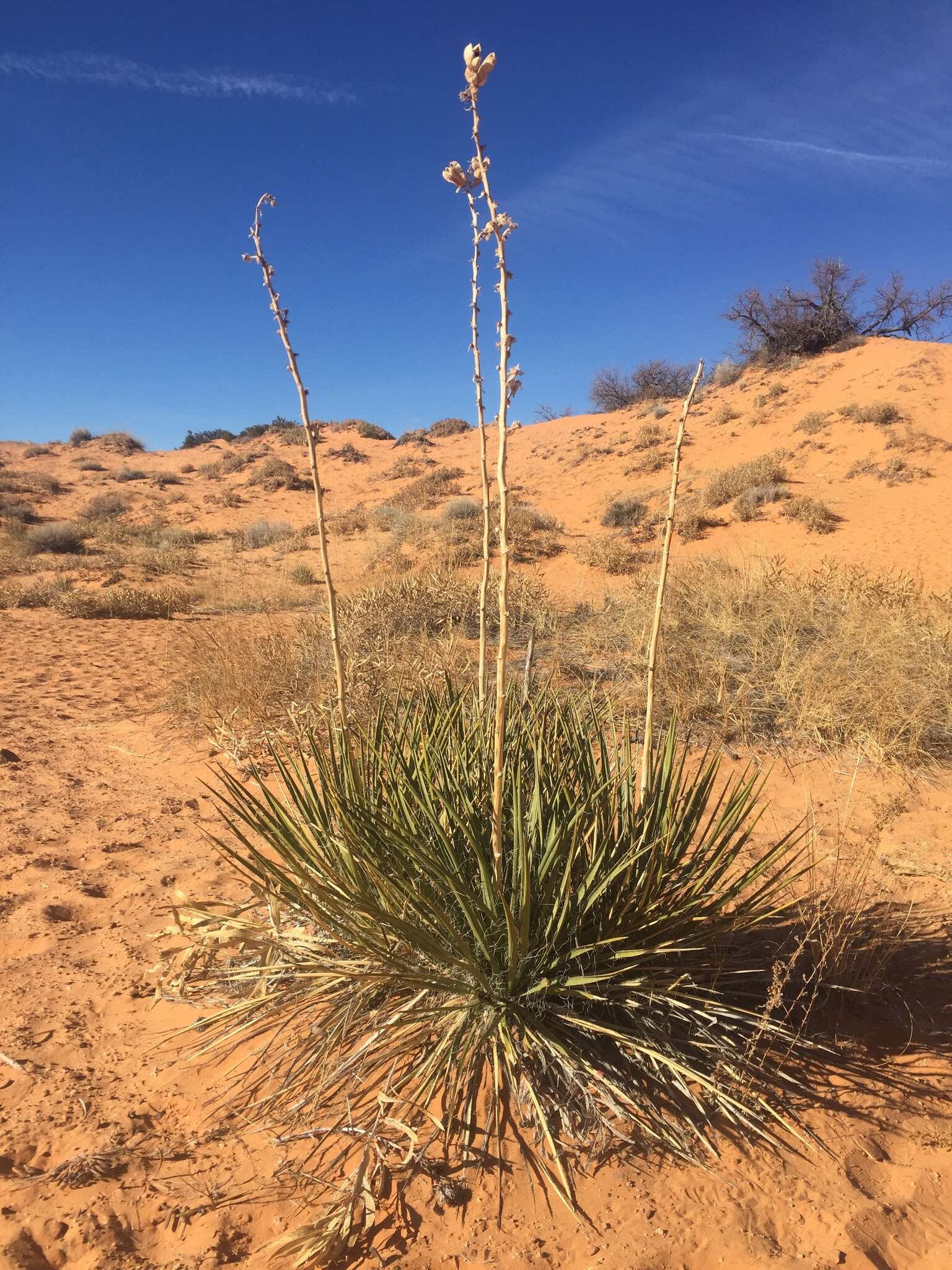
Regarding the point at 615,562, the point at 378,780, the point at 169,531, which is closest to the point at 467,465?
the point at 169,531

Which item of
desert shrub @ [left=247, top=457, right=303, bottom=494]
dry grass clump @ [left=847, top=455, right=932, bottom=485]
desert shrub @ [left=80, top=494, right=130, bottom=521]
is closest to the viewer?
dry grass clump @ [left=847, top=455, right=932, bottom=485]

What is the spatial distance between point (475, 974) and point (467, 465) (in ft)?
75.5

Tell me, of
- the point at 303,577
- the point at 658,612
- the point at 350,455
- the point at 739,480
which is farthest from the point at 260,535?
the point at 658,612

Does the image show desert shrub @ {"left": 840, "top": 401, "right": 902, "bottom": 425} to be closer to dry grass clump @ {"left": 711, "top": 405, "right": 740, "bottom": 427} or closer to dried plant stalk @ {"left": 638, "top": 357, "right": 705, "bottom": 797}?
dry grass clump @ {"left": 711, "top": 405, "right": 740, "bottom": 427}

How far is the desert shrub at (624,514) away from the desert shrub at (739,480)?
132 cm

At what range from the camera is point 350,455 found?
27.5 metres

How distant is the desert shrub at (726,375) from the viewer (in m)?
25.1

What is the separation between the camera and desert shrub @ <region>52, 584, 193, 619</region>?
934cm

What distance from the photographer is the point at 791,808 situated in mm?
3994

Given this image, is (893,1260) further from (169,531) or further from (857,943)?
(169,531)

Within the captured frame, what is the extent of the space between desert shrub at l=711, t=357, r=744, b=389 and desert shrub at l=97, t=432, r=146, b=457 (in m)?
23.9

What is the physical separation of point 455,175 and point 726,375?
2704 cm

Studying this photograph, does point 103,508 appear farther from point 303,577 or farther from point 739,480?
point 739,480

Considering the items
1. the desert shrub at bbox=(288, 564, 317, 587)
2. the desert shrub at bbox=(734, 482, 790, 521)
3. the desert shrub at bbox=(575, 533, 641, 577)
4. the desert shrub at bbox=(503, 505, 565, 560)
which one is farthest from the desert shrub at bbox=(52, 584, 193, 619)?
the desert shrub at bbox=(734, 482, 790, 521)
